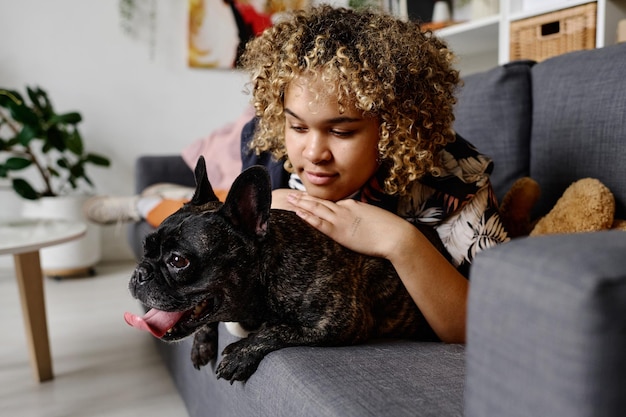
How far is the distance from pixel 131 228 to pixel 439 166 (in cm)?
181

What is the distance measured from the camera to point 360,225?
3.50 ft

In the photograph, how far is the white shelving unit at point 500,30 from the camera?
2.01 meters

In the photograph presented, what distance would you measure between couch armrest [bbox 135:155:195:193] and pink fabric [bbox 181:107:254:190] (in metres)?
0.05

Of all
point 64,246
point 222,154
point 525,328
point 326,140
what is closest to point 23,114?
point 64,246

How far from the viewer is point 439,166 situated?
119 cm

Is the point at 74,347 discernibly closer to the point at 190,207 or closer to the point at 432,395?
the point at 190,207

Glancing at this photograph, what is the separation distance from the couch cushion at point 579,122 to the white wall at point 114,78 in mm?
2164

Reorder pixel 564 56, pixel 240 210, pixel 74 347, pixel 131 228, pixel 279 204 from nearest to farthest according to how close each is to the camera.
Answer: pixel 240 210 → pixel 279 204 → pixel 564 56 → pixel 74 347 → pixel 131 228

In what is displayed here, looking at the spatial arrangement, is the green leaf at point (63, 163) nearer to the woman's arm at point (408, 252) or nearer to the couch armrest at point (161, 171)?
the couch armrest at point (161, 171)

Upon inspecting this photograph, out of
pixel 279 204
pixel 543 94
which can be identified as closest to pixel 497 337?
pixel 279 204

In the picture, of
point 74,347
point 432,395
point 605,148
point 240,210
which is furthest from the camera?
point 74,347

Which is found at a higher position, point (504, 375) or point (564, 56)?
point (564, 56)

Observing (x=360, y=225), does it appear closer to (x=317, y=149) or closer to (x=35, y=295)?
(x=317, y=149)

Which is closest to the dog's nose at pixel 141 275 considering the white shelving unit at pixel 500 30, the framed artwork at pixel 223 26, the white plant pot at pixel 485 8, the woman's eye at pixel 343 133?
the woman's eye at pixel 343 133
